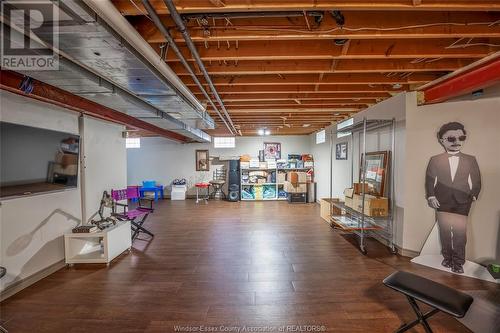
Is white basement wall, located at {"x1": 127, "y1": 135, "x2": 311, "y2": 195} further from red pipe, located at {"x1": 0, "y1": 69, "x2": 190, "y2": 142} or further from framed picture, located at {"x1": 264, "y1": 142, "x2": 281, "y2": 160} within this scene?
red pipe, located at {"x1": 0, "y1": 69, "x2": 190, "y2": 142}

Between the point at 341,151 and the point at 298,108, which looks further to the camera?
the point at 341,151

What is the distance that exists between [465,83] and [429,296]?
2.28 m

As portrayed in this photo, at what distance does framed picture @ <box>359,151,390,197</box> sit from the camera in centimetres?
365

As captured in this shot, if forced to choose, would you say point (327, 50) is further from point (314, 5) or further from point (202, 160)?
point (202, 160)

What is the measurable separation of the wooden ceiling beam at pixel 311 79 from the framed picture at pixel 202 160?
5.66 m

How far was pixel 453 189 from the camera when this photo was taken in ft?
9.32

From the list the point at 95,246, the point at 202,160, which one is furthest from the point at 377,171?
the point at 202,160

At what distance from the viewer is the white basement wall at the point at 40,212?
237cm

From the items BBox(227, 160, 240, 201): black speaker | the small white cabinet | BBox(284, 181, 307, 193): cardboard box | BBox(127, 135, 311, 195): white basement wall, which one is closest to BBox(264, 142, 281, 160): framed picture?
BBox(127, 135, 311, 195): white basement wall

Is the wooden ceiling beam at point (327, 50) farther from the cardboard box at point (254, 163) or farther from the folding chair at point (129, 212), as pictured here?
the cardboard box at point (254, 163)

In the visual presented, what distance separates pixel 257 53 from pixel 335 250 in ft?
9.80

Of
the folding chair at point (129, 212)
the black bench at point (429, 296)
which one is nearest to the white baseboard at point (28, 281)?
the folding chair at point (129, 212)

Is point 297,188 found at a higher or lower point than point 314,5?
lower

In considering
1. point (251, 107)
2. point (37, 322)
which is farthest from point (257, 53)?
point (37, 322)
